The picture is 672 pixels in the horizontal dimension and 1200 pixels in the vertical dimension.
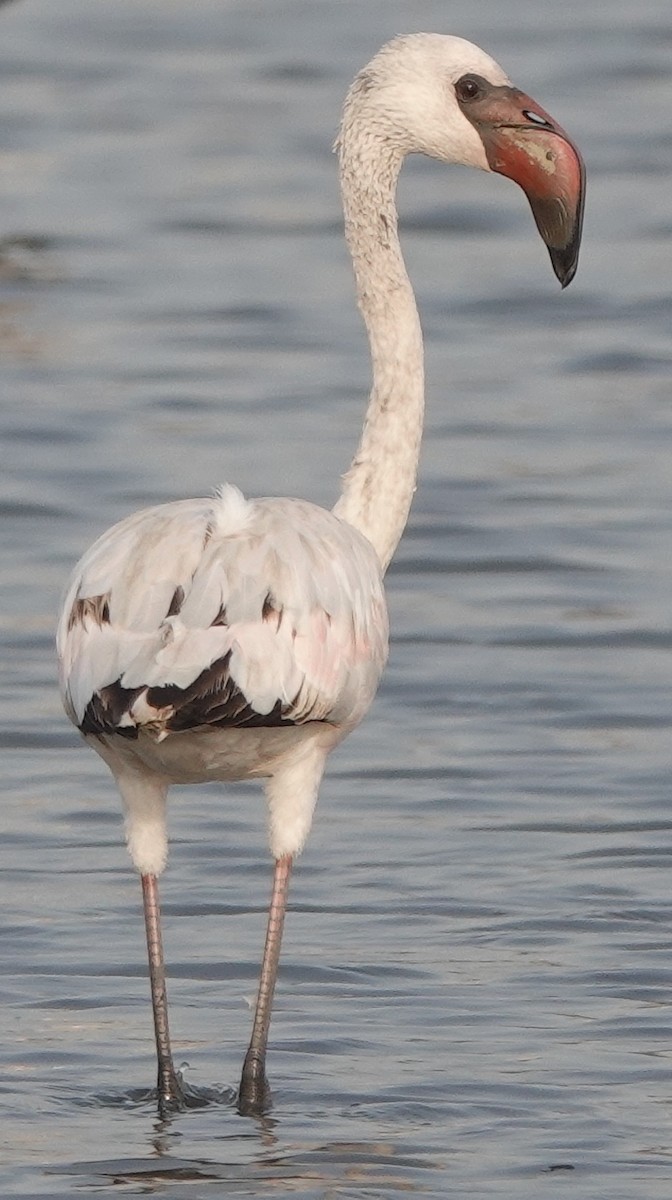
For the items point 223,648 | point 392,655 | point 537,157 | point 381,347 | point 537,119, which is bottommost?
point 392,655

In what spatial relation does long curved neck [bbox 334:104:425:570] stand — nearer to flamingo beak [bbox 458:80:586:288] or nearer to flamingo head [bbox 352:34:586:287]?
flamingo head [bbox 352:34:586:287]

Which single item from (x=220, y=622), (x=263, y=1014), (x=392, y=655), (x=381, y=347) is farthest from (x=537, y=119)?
(x=392, y=655)

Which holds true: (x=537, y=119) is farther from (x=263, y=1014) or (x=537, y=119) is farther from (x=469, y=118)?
(x=263, y=1014)

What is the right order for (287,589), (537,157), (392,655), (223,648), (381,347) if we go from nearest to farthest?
(223,648) < (287,589) < (381,347) < (537,157) < (392,655)

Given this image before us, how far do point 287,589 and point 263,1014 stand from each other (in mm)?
1169

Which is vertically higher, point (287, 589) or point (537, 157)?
point (537, 157)

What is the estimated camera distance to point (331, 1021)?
773cm

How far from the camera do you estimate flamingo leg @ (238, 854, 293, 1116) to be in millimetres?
7055

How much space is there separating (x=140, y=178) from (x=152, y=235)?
1659 mm

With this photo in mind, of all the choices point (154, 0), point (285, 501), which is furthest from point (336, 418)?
point (154, 0)

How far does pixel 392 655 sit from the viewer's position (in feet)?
37.1

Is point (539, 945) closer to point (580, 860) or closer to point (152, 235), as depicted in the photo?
point (580, 860)

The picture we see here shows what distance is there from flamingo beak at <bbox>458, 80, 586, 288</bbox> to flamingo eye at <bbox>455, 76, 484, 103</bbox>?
0.04 feet

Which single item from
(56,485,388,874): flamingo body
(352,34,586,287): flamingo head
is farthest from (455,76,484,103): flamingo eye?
(56,485,388,874): flamingo body
